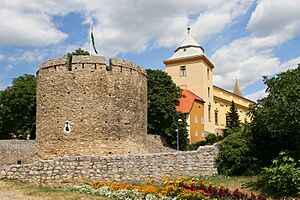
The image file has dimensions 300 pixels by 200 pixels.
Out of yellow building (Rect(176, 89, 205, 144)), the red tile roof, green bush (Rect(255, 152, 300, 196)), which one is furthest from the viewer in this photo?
the red tile roof

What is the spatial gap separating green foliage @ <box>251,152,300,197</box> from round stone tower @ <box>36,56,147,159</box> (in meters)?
6.95

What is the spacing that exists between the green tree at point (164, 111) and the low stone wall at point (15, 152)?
10.6 meters

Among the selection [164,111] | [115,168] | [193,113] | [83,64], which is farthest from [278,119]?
[193,113]

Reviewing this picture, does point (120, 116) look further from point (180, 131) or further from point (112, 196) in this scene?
point (180, 131)

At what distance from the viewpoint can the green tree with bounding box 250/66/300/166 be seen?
12.4m

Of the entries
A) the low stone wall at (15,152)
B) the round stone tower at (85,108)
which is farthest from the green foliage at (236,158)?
the low stone wall at (15,152)

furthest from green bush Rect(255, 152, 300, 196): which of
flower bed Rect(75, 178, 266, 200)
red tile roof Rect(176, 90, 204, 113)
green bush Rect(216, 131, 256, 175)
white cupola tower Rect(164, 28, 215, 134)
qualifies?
white cupola tower Rect(164, 28, 215, 134)

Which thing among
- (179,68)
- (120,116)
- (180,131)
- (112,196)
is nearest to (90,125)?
(120,116)

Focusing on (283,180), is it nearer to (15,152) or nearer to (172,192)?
(172,192)

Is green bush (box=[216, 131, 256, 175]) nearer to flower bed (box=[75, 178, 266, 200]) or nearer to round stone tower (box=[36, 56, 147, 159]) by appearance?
flower bed (box=[75, 178, 266, 200])

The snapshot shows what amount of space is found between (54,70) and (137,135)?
4.92 meters

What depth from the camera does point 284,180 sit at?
10.7 m

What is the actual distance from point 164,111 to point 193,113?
1385 centimetres

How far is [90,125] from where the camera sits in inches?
632
